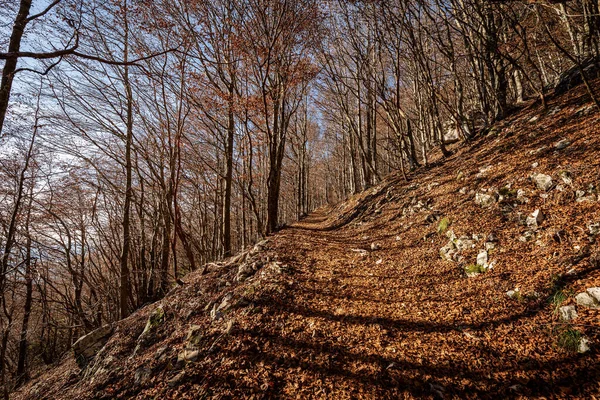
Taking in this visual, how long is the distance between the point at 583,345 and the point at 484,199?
3388 mm

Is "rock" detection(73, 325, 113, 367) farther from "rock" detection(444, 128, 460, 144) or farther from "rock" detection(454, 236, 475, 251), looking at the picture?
"rock" detection(444, 128, 460, 144)

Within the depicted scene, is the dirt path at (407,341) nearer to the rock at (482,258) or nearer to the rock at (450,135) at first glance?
the rock at (482,258)

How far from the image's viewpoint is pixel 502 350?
2361 millimetres

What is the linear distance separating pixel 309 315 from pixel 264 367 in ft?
3.32

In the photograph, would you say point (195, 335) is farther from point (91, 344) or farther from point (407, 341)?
point (91, 344)

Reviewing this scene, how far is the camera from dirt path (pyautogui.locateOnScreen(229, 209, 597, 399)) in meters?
2.13

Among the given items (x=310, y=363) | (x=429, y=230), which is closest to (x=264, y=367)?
(x=310, y=363)

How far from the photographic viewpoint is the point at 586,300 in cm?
237

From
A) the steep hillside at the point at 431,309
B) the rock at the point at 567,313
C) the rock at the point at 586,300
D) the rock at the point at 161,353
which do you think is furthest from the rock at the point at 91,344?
the rock at the point at 586,300

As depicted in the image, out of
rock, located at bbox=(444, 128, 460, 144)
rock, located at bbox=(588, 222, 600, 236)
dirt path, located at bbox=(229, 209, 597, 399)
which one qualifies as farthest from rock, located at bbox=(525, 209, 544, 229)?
rock, located at bbox=(444, 128, 460, 144)

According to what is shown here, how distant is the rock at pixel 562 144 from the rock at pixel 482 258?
9.58ft

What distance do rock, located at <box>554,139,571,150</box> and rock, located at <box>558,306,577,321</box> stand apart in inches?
152

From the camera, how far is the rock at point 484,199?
4.75 metres

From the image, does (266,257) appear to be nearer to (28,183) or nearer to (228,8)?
(228,8)
